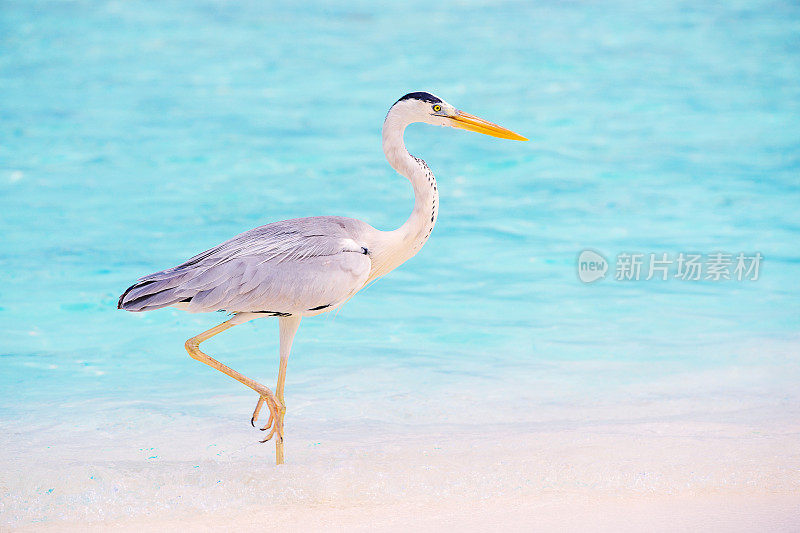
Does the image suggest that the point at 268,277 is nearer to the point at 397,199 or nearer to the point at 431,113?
the point at 431,113

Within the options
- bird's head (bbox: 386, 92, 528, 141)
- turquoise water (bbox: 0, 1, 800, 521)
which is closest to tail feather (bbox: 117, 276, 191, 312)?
turquoise water (bbox: 0, 1, 800, 521)

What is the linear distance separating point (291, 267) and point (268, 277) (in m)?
0.09

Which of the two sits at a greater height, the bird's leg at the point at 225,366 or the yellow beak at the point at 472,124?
the yellow beak at the point at 472,124

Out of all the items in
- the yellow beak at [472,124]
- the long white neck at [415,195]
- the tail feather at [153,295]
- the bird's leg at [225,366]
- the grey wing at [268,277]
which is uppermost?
the yellow beak at [472,124]

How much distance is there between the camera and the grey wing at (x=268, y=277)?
390cm

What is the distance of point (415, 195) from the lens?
13.5 feet

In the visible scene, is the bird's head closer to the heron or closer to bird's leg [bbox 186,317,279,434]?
the heron

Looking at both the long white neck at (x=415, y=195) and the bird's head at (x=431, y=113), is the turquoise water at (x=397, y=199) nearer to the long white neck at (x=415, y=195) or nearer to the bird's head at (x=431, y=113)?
the long white neck at (x=415, y=195)

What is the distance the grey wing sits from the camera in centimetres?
390

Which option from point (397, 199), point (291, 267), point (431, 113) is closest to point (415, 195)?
point (431, 113)

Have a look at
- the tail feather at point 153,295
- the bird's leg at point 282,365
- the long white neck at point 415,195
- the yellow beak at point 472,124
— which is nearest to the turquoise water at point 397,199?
the bird's leg at point 282,365

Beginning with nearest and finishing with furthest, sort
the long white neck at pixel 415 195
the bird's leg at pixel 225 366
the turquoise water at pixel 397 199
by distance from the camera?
the bird's leg at pixel 225 366 → the long white neck at pixel 415 195 → the turquoise water at pixel 397 199

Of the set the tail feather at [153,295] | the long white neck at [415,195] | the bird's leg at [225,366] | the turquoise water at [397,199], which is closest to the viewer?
the tail feather at [153,295]

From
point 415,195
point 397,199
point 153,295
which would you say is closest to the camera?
point 153,295
